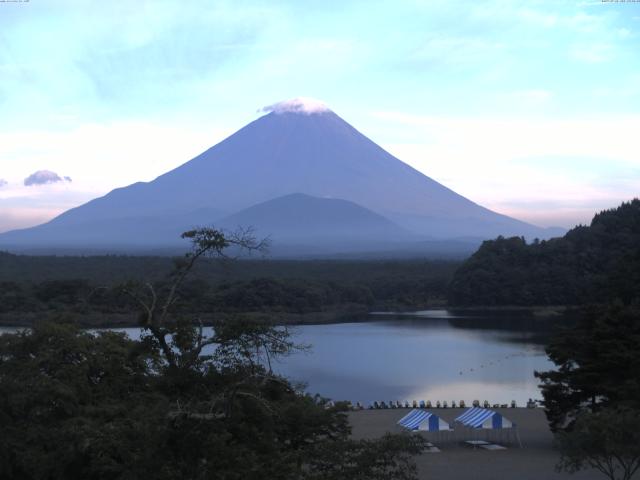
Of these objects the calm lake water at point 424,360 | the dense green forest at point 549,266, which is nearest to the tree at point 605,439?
the calm lake water at point 424,360

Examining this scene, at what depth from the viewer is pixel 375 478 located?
5695 mm

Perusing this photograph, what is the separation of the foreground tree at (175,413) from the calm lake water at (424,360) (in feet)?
34.6

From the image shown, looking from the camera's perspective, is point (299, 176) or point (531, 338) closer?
point (531, 338)

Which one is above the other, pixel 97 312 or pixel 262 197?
pixel 262 197

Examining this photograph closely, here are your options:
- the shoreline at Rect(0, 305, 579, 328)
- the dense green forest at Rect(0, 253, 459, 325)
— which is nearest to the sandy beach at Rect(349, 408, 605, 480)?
the dense green forest at Rect(0, 253, 459, 325)

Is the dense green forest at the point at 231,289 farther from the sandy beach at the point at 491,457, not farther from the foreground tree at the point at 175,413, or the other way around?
the foreground tree at the point at 175,413

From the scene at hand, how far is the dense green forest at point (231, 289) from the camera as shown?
112ft

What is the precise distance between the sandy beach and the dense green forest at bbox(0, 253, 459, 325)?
1133cm

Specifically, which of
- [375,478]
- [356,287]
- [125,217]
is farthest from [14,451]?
[125,217]

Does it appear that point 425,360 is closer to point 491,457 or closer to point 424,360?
point 424,360

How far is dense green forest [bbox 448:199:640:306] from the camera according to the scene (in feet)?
132

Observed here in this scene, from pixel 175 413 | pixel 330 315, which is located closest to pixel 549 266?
pixel 330 315

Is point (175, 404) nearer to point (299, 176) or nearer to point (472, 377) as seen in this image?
point (472, 377)

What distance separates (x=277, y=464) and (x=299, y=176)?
5107 inches
